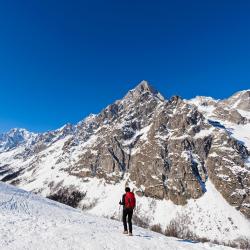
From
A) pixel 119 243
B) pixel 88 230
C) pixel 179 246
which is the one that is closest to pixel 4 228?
pixel 88 230

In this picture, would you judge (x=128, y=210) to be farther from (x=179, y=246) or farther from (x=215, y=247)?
(x=215, y=247)

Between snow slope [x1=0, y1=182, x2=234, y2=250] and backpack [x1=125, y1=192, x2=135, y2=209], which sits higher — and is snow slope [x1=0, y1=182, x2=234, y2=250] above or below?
below

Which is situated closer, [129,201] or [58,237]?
[58,237]

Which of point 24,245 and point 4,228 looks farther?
point 4,228

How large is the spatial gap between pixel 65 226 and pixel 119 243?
5.28m

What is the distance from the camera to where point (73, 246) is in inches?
810

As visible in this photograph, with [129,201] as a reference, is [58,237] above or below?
below

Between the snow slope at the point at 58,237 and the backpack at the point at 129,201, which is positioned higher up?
the backpack at the point at 129,201

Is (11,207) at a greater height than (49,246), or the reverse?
(11,207)

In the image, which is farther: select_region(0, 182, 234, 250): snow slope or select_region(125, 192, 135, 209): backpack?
select_region(125, 192, 135, 209): backpack

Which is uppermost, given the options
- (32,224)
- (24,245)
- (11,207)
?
(11,207)

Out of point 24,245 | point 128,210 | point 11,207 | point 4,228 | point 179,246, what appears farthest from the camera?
point 11,207

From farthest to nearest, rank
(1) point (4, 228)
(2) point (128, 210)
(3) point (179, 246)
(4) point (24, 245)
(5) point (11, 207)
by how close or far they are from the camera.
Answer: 1. (5) point (11, 207)
2. (2) point (128, 210)
3. (3) point (179, 246)
4. (1) point (4, 228)
5. (4) point (24, 245)

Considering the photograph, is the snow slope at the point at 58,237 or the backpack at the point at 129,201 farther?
the backpack at the point at 129,201
